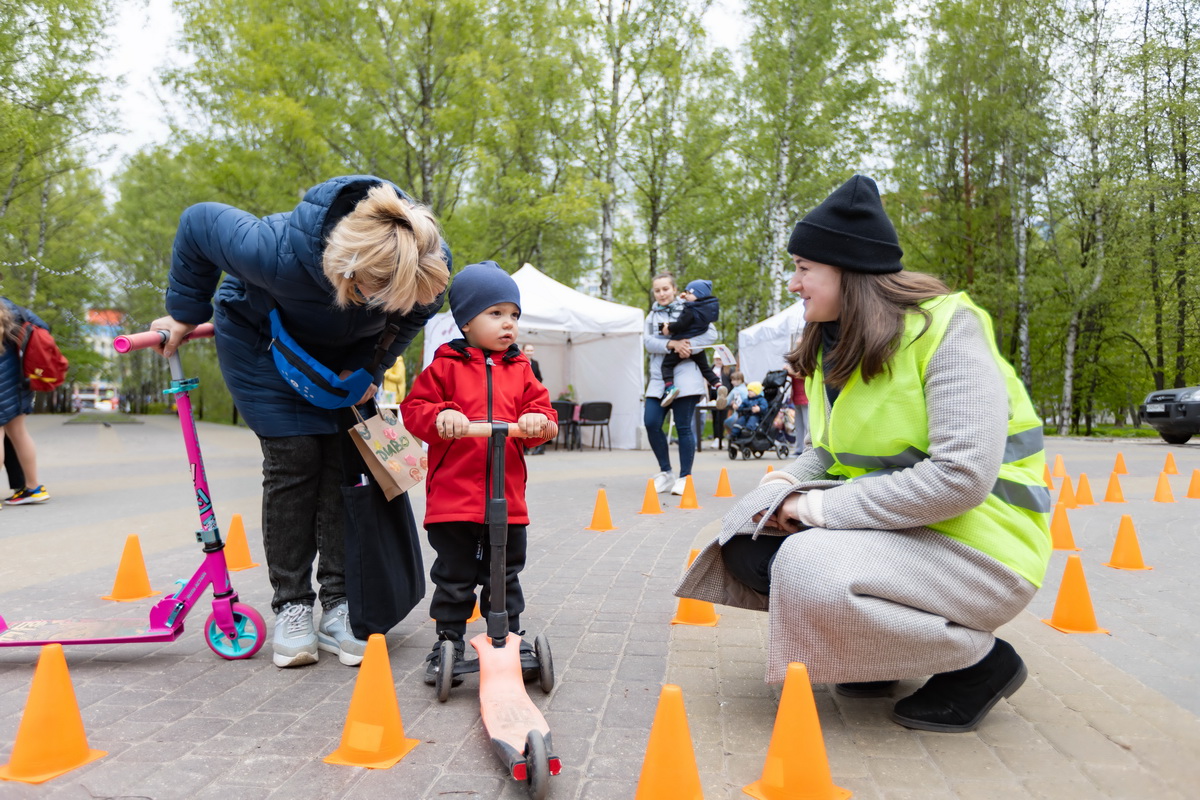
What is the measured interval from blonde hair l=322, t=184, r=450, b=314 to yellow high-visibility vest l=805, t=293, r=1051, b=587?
1499 mm

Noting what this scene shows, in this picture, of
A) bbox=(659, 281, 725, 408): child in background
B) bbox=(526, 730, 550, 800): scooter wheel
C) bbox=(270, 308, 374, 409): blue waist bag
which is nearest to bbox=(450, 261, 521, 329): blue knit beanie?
bbox=(270, 308, 374, 409): blue waist bag

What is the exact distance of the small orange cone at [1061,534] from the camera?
592cm

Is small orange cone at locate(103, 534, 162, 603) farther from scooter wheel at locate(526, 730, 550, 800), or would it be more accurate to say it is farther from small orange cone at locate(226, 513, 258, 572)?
scooter wheel at locate(526, 730, 550, 800)

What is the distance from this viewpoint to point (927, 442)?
257 cm

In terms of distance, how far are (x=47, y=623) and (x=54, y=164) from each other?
28.0 metres

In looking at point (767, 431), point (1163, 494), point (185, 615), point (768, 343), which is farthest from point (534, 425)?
point (768, 343)

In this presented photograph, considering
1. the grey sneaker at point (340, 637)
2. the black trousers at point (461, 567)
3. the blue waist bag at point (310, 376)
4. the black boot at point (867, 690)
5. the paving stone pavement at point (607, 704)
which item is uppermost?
the blue waist bag at point (310, 376)

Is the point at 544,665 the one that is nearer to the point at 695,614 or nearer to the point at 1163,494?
the point at 695,614

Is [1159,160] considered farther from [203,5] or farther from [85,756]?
[85,756]

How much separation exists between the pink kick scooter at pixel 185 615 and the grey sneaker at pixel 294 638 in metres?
0.11

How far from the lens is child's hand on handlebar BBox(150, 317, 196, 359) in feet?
10.1

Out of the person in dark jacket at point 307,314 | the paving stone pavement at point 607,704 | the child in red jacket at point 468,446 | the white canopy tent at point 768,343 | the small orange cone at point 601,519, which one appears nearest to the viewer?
the paving stone pavement at point 607,704

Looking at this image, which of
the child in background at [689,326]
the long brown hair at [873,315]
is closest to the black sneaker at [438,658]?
the long brown hair at [873,315]

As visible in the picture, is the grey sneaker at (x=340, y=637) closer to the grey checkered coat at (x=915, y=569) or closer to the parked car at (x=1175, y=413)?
the grey checkered coat at (x=915, y=569)
